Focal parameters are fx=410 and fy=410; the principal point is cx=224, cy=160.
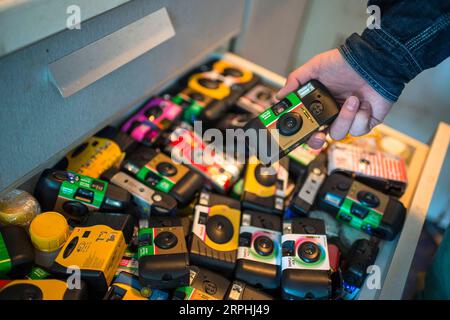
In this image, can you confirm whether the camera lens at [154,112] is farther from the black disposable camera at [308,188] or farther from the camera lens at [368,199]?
the camera lens at [368,199]

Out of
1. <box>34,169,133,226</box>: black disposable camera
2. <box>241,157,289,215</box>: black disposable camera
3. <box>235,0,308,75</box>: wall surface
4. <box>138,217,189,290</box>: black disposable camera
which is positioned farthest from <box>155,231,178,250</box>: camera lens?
Answer: <box>235,0,308,75</box>: wall surface

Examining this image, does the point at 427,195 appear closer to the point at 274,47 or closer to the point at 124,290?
the point at 124,290

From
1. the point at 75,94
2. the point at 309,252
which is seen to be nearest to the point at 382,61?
the point at 309,252

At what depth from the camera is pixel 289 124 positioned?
854 millimetres

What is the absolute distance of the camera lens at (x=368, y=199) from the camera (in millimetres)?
954

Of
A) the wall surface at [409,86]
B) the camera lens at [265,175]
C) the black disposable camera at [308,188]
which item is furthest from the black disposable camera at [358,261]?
the wall surface at [409,86]

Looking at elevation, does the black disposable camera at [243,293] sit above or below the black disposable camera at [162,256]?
below

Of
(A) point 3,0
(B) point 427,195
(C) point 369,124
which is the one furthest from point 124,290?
(B) point 427,195

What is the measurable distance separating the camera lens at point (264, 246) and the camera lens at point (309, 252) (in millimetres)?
63

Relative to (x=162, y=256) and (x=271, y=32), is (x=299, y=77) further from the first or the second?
(x=271, y=32)

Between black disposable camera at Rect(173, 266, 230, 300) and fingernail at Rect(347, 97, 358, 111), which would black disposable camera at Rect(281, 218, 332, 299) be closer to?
black disposable camera at Rect(173, 266, 230, 300)

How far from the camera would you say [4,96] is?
A: 2.19 ft

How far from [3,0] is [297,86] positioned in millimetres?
606

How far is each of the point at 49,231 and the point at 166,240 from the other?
220mm
